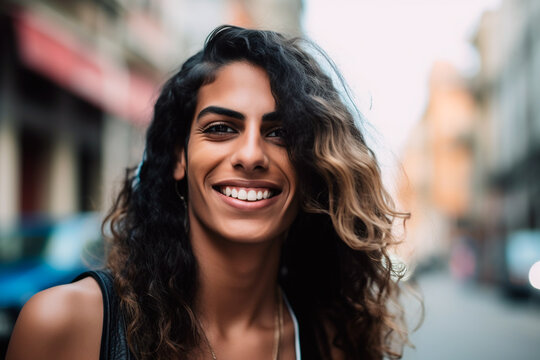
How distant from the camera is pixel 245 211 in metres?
2.20

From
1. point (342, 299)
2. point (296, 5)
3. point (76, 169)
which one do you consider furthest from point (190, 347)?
point (296, 5)

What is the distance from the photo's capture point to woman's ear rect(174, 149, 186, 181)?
2.40 m

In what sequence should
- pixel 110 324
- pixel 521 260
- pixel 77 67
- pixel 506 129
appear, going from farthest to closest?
1. pixel 506 129
2. pixel 521 260
3. pixel 77 67
4. pixel 110 324

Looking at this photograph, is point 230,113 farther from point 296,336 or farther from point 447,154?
point 447,154

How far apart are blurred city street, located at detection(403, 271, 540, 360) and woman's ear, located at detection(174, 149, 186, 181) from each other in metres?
3.67

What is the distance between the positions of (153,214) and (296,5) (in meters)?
51.1

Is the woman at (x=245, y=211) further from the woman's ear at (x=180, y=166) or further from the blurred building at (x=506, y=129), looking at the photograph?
the blurred building at (x=506, y=129)

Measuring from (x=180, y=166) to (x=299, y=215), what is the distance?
628mm

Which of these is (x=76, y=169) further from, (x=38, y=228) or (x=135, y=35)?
(x=38, y=228)

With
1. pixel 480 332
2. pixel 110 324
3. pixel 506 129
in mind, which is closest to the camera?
pixel 110 324

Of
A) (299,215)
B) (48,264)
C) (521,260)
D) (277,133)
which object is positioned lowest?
(521,260)

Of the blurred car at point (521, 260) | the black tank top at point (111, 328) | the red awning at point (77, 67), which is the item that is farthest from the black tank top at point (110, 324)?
the blurred car at point (521, 260)

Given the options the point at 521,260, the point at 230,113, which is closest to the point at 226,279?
the point at 230,113

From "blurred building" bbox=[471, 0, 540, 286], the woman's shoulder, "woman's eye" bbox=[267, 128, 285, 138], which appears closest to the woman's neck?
"woman's eye" bbox=[267, 128, 285, 138]
